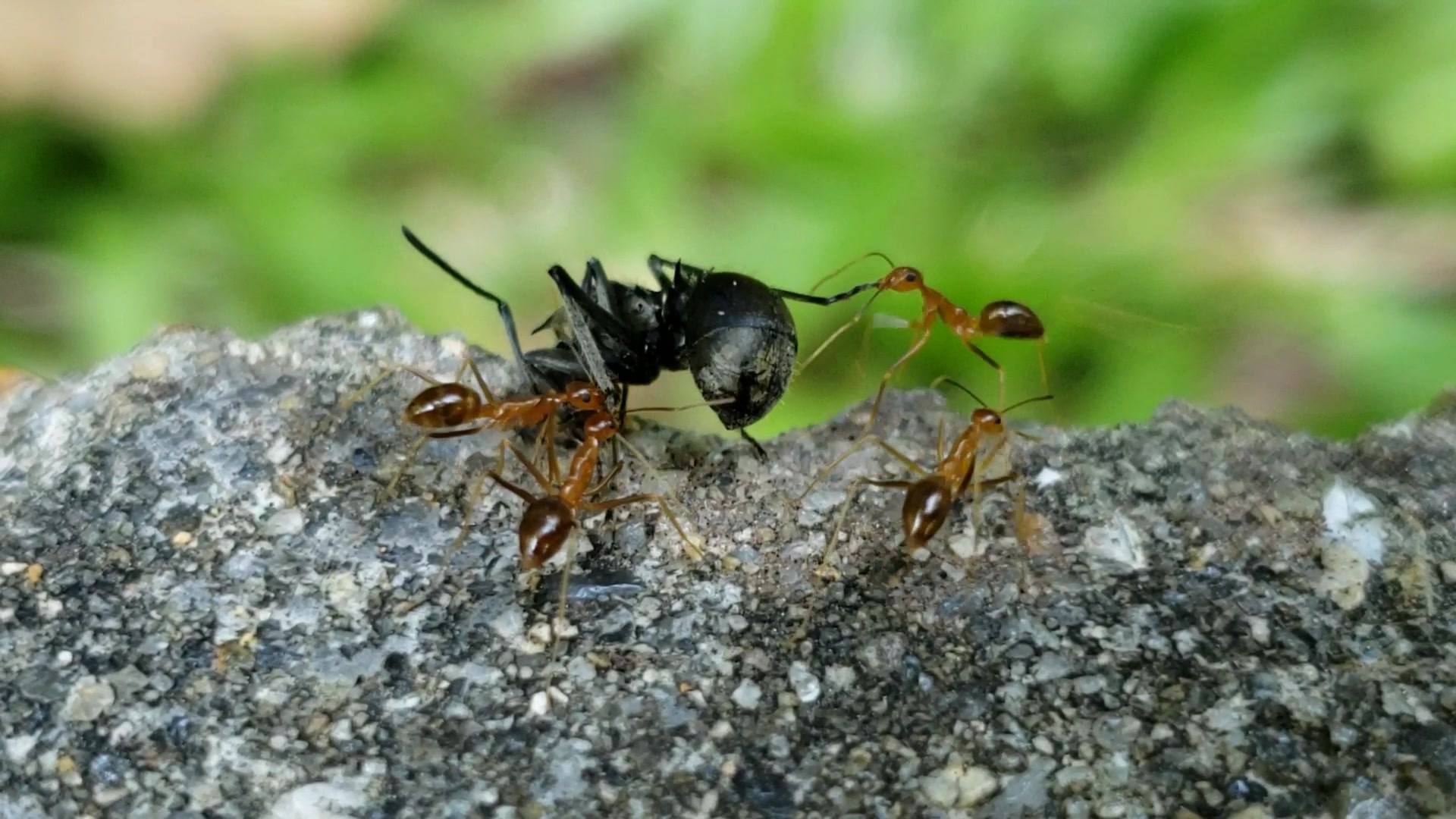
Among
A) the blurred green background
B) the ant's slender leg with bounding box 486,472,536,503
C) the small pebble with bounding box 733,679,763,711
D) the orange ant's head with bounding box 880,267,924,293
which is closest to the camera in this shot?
the small pebble with bounding box 733,679,763,711

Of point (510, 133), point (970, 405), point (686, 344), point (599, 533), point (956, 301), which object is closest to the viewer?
point (599, 533)

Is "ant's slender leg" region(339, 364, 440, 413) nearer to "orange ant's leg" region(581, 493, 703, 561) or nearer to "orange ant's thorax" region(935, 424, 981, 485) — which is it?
"orange ant's leg" region(581, 493, 703, 561)

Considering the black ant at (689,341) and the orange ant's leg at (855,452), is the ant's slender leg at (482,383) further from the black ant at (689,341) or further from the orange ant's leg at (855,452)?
the orange ant's leg at (855,452)

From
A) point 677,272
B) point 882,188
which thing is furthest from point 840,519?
point 882,188

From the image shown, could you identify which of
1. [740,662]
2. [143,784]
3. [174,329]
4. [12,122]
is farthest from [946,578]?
[12,122]

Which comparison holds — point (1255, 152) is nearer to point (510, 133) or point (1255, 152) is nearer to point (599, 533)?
point (510, 133)

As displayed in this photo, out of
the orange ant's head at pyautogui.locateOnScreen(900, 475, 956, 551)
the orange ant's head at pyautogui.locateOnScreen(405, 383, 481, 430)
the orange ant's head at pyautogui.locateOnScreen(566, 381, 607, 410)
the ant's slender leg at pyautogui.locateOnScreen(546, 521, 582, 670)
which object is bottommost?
the ant's slender leg at pyautogui.locateOnScreen(546, 521, 582, 670)

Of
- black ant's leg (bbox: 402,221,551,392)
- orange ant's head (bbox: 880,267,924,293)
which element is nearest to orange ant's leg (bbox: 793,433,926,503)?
black ant's leg (bbox: 402,221,551,392)
